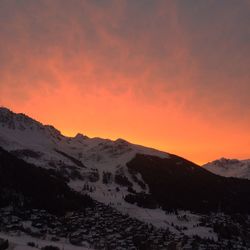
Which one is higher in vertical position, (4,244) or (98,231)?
(98,231)

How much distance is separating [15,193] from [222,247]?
8211 cm

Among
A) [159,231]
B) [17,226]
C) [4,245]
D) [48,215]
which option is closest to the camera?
[4,245]

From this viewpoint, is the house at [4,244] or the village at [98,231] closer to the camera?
the house at [4,244]

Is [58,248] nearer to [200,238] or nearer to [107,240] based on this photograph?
[107,240]

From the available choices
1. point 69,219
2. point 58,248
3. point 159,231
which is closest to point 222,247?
point 159,231

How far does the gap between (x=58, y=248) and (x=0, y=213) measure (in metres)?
128

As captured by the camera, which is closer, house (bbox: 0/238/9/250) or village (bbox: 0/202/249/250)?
house (bbox: 0/238/9/250)

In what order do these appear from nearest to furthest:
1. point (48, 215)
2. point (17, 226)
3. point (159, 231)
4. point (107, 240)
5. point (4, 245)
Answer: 1. point (4, 245)
2. point (17, 226)
3. point (107, 240)
4. point (48, 215)
5. point (159, 231)

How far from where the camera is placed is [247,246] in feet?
643

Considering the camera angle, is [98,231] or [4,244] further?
[98,231]

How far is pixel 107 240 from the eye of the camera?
547ft

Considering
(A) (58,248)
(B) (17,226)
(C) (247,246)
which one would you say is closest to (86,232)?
(B) (17,226)

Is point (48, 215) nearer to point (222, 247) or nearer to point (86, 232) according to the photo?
point (86, 232)

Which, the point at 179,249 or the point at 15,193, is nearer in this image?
the point at 179,249
